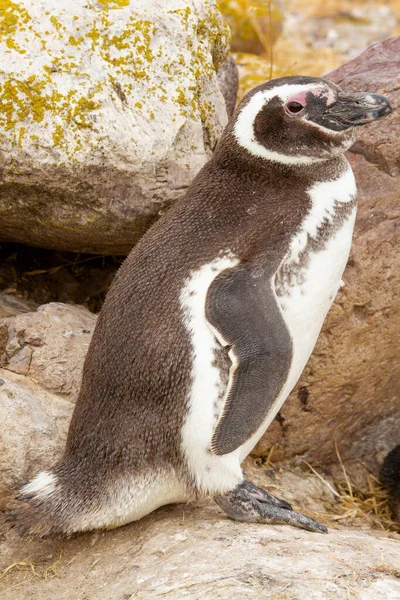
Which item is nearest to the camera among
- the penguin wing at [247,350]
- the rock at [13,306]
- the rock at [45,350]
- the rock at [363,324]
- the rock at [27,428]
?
the penguin wing at [247,350]

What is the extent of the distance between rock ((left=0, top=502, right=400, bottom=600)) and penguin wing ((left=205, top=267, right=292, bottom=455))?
30 cm

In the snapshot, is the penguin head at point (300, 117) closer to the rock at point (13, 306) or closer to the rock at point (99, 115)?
the rock at point (99, 115)

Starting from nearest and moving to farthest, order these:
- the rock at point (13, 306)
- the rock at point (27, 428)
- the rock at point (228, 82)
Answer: the rock at point (27, 428)
the rock at point (13, 306)
the rock at point (228, 82)

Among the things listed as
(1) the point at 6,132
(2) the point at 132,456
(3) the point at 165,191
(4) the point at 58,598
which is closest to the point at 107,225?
(3) the point at 165,191

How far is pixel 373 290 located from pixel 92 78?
133 cm

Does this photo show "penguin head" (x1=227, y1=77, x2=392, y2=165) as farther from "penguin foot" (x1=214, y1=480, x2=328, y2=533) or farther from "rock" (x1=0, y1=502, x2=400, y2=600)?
"rock" (x1=0, y1=502, x2=400, y2=600)

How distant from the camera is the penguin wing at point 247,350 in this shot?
105 inches

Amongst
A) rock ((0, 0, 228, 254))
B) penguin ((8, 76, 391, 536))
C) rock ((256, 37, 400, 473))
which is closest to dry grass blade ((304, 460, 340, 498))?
rock ((256, 37, 400, 473))

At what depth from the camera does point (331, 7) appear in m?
8.97

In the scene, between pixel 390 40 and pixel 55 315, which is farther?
pixel 390 40

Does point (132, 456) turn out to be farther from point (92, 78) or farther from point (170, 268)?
point (92, 78)

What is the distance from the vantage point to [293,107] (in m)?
2.85

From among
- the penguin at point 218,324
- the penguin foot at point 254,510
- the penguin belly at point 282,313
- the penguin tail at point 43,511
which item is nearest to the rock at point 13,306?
the penguin at point 218,324

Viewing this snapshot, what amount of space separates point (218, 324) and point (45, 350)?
94cm
